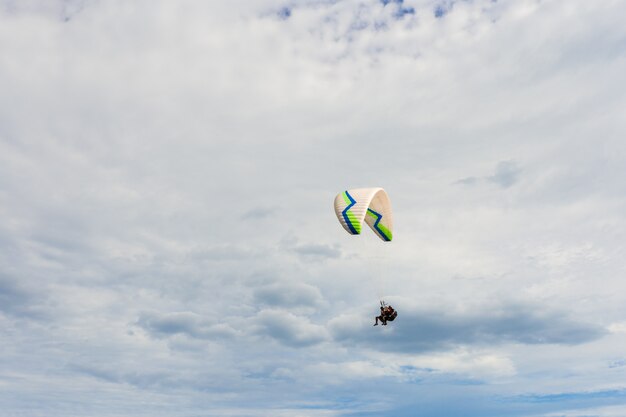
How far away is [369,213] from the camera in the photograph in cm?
6700

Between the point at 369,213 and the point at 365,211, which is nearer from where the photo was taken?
the point at 365,211

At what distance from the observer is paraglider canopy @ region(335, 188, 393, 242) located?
5931 centimetres

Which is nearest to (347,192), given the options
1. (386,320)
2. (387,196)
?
(387,196)

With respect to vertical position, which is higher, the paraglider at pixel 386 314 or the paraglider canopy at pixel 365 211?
the paraglider canopy at pixel 365 211

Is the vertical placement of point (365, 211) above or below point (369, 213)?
below

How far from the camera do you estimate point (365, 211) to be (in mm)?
59094

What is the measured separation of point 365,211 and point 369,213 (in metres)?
7.99

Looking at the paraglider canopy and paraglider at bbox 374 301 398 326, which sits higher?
the paraglider canopy

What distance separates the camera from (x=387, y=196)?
64.9 meters

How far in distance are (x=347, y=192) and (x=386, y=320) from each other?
13936mm

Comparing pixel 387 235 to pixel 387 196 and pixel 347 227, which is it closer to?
pixel 387 196

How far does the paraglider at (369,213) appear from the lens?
59.3 metres

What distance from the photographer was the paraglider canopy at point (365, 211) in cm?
5931

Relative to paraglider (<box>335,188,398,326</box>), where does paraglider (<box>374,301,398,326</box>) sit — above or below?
below
